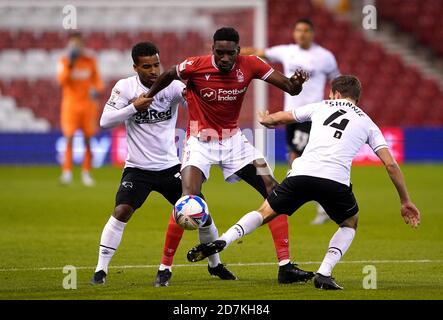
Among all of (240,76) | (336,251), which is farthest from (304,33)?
(336,251)

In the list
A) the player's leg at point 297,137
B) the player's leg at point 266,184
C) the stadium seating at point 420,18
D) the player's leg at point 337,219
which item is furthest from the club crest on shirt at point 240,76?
the stadium seating at point 420,18

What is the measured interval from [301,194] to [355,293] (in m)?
0.93

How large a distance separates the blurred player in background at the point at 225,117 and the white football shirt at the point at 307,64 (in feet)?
15.3

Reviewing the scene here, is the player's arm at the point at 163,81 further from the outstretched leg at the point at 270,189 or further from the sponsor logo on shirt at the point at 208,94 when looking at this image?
the outstretched leg at the point at 270,189

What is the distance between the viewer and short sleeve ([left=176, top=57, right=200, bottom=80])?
888 cm

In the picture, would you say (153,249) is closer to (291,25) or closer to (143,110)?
(143,110)

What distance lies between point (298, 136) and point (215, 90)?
4.58 meters

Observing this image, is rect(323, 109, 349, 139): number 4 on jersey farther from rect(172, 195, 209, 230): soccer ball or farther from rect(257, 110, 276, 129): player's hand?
rect(172, 195, 209, 230): soccer ball

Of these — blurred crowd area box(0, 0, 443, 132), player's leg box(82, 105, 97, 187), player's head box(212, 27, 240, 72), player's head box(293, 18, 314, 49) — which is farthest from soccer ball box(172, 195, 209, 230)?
blurred crowd area box(0, 0, 443, 132)

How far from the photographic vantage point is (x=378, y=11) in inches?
1163

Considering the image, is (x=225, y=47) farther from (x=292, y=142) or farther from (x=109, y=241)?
(x=292, y=142)

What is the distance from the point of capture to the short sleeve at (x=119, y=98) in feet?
29.8

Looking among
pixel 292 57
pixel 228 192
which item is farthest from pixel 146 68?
pixel 228 192

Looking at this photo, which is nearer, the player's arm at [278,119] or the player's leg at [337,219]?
the player's leg at [337,219]
